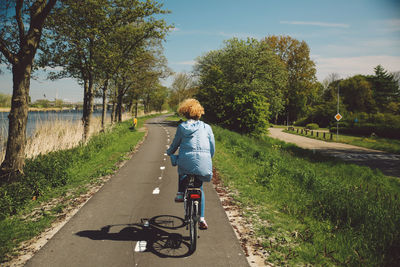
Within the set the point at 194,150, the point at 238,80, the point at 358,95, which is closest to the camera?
the point at 194,150

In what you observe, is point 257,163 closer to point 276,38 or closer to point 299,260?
point 299,260

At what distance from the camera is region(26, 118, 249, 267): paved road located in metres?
3.51

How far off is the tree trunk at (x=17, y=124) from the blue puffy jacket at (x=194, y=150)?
5146 millimetres

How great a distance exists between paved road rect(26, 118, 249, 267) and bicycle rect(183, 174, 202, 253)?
273mm

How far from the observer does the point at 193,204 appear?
12.1 feet

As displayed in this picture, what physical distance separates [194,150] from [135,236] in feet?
6.09

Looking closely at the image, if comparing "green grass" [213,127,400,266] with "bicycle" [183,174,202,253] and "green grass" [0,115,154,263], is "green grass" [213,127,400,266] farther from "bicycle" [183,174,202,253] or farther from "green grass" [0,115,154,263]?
"green grass" [0,115,154,263]

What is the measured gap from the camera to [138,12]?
14.6m

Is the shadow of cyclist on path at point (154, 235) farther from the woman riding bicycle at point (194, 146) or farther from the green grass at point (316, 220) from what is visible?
the green grass at point (316, 220)

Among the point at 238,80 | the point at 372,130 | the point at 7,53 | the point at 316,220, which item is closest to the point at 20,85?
the point at 7,53

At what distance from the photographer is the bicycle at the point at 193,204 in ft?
12.0

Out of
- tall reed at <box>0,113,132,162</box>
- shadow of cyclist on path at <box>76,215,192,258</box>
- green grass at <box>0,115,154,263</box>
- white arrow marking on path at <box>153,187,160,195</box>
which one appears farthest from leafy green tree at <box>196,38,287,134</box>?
shadow of cyclist on path at <box>76,215,192,258</box>

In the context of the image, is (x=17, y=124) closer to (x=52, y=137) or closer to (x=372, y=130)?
(x=52, y=137)

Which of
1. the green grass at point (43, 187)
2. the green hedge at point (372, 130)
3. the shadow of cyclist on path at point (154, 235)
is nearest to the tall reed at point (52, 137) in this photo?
the green grass at point (43, 187)
